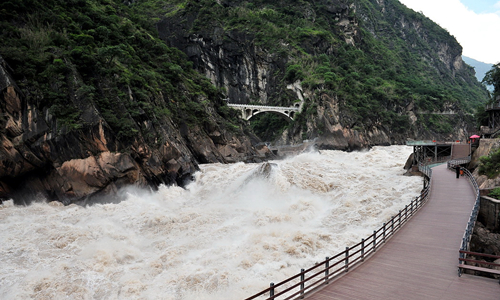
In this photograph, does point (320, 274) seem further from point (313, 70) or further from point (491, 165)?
point (313, 70)

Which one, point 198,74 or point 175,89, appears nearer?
point 175,89

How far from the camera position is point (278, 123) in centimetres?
8556

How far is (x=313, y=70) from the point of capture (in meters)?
85.2

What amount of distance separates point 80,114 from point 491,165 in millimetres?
34255

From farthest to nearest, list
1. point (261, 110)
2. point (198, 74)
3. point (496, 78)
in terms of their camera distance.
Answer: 1. point (261, 110)
2. point (198, 74)
3. point (496, 78)

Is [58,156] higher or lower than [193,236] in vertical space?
higher

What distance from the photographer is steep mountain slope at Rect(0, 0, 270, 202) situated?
24922 mm

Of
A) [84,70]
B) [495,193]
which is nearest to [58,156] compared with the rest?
[84,70]

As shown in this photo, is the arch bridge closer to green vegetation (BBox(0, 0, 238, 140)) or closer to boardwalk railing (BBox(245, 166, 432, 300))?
green vegetation (BBox(0, 0, 238, 140))

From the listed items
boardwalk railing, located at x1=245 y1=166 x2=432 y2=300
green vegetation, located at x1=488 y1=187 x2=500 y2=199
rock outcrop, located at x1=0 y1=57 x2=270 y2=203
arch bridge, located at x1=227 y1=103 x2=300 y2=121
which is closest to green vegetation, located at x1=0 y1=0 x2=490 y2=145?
rock outcrop, located at x1=0 y1=57 x2=270 y2=203

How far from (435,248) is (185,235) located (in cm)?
1288

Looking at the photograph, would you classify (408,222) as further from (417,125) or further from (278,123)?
(417,125)

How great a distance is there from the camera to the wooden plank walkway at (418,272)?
9.04m

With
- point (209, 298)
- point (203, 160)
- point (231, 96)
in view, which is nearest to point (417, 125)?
point (231, 96)
